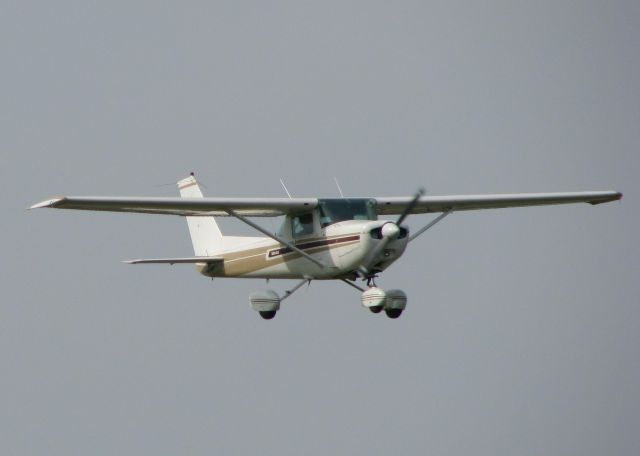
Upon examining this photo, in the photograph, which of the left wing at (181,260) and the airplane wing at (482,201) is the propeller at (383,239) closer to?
the airplane wing at (482,201)

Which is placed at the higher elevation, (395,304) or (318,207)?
(318,207)

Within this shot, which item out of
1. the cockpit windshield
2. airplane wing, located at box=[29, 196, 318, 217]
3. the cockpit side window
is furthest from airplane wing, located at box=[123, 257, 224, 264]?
the cockpit windshield

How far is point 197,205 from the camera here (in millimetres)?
29156

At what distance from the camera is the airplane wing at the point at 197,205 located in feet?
92.5

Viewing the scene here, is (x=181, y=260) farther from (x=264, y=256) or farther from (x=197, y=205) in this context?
(x=197, y=205)

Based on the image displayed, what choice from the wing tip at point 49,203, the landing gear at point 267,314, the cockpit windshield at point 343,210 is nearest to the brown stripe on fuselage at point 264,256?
the cockpit windshield at point 343,210

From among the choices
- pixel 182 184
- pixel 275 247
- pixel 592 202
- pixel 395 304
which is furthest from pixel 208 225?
pixel 592 202

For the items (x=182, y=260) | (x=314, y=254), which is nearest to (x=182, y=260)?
(x=182, y=260)

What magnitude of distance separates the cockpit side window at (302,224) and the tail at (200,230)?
9.47 ft

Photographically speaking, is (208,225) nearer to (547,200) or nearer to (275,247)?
(275,247)

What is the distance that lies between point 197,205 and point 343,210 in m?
2.76

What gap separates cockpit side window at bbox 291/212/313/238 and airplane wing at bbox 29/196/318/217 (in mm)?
172

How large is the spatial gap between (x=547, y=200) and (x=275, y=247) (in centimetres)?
620

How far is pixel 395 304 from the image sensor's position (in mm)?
29484
